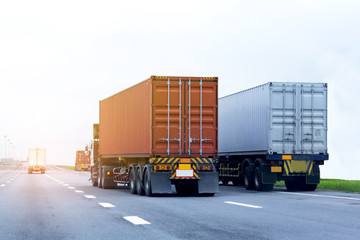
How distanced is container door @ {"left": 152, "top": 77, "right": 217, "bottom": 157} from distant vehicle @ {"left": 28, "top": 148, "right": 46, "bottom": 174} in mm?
44916

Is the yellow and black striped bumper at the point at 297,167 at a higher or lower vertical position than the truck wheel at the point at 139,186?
higher

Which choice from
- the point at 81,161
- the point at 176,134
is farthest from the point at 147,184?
the point at 81,161

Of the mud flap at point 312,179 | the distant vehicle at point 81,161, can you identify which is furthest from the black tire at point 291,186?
the distant vehicle at point 81,161

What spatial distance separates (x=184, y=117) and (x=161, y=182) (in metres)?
2.10

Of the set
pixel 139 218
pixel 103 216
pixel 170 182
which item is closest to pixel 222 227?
pixel 139 218

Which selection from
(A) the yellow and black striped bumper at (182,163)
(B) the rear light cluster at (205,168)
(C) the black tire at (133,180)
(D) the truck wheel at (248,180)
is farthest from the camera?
(D) the truck wheel at (248,180)

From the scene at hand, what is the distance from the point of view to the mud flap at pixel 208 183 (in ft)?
61.5

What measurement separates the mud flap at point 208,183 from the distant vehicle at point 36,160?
148ft

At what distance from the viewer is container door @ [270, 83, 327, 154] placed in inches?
878

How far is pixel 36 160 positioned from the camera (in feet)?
204

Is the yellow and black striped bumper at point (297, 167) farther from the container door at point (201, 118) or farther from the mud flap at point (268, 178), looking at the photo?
the container door at point (201, 118)

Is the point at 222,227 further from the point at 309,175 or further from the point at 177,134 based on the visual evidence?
the point at 309,175

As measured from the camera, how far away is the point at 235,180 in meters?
27.0

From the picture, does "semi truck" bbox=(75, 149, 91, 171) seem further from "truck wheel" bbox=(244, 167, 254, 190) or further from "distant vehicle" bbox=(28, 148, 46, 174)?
"truck wheel" bbox=(244, 167, 254, 190)
